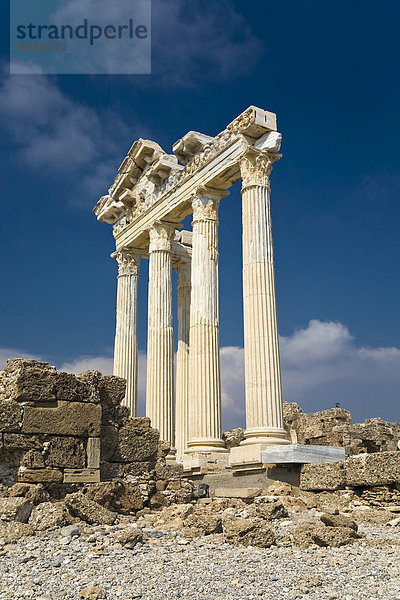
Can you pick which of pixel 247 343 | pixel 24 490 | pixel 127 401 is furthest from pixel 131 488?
pixel 127 401

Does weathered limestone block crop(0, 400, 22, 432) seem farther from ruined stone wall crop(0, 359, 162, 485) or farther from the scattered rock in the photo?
the scattered rock

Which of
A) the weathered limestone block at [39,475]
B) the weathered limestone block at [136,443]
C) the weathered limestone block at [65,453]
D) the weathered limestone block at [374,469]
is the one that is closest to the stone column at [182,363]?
the weathered limestone block at [136,443]

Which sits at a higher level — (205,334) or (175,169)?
(175,169)

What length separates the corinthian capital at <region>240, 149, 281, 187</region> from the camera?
18.8m

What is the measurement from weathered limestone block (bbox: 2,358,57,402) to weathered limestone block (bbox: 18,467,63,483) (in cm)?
121

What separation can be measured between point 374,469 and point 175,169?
1472 cm

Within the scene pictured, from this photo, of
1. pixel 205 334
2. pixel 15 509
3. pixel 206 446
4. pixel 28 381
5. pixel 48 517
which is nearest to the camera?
pixel 15 509

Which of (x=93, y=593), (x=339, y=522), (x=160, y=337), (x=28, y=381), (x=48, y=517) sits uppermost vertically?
(x=160, y=337)

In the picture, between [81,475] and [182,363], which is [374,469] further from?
[182,363]

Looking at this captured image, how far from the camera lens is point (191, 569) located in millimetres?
7363

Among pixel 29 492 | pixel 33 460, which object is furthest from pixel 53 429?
pixel 29 492

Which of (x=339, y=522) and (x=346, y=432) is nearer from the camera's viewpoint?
(x=339, y=522)

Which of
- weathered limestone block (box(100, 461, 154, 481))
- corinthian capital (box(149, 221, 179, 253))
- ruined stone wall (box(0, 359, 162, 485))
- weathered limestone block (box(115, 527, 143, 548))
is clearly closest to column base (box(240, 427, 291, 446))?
weathered limestone block (box(100, 461, 154, 481))

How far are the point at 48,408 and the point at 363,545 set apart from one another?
5721 millimetres
